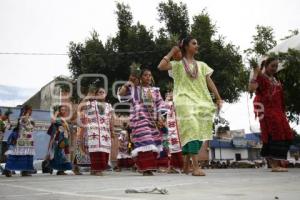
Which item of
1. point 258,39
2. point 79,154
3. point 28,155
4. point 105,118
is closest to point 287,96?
point 258,39

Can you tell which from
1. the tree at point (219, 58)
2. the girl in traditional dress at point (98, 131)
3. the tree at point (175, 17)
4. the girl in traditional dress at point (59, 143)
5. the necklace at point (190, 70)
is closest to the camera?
the necklace at point (190, 70)

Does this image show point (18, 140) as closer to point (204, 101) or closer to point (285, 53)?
point (204, 101)

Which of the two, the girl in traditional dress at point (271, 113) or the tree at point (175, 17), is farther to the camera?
the tree at point (175, 17)

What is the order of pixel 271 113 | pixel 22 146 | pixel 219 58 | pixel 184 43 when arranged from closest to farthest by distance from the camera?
pixel 184 43 < pixel 271 113 < pixel 22 146 < pixel 219 58

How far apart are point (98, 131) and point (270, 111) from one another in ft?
10.2

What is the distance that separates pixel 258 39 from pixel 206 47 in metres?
9.51

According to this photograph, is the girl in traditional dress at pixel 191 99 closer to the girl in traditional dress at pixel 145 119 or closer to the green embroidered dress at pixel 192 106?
the green embroidered dress at pixel 192 106

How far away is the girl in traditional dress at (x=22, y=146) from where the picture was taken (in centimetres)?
846

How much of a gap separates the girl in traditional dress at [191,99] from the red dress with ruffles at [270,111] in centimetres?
137

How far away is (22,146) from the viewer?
855 centimetres

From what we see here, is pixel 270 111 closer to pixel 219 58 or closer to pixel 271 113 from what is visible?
pixel 271 113

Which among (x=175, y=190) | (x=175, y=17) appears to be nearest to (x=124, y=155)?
(x=175, y=190)

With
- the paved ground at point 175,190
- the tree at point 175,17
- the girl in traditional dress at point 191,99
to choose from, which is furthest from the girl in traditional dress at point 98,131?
the tree at point 175,17

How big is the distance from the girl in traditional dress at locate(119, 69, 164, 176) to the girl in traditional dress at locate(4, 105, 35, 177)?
9.24ft
